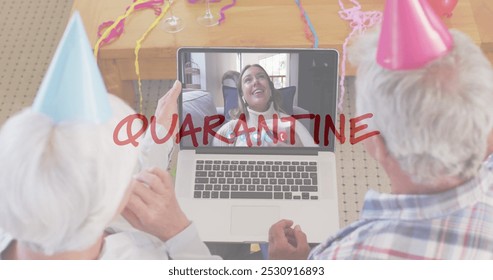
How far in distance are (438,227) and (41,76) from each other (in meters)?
1.81

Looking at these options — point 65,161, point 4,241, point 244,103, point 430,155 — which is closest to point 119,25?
point 244,103

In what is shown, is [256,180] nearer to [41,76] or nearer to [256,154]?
[256,154]

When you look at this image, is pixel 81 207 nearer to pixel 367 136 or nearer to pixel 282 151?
pixel 367 136

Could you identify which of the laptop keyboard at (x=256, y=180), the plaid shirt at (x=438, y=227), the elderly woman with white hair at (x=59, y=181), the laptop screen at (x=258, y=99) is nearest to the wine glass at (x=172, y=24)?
the laptop screen at (x=258, y=99)

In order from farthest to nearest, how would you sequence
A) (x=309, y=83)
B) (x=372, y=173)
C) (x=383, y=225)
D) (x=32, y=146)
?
(x=372, y=173)
(x=309, y=83)
(x=383, y=225)
(x=32, y=146)

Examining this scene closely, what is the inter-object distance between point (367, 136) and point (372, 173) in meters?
0.98

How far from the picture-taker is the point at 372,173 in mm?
1985

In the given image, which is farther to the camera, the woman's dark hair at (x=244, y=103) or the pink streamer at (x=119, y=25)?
the pink streamer at (x=119, y=25)

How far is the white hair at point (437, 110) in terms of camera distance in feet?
2.88

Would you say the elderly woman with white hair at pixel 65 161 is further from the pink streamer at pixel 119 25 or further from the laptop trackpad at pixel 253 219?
the pink streamer at pixel 119 25

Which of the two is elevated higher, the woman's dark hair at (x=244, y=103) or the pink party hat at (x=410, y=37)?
the pink party hat at (x=410, y=37)

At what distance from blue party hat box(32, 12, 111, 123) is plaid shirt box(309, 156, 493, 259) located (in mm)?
491

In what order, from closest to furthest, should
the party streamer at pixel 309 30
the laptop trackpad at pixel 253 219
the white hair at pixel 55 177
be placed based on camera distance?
the white hair at pixel 55 177, the laptop trackpad at pixel 253 219, the party streamer at pixel 309 30
